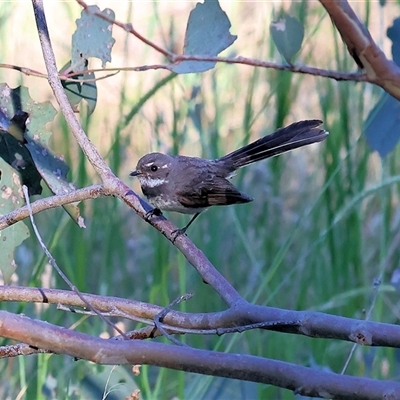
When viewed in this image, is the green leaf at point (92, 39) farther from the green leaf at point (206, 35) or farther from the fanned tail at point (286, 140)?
the fanned tail at point (286, 140)

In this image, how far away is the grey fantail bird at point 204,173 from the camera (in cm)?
300

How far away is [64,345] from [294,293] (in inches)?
121

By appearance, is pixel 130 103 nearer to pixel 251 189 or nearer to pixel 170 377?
pixel 251 189

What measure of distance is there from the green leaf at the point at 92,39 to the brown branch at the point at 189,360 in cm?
123

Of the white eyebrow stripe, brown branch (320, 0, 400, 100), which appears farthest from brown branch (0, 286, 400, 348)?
the white eyebrow stripe

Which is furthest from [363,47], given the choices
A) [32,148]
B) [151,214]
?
[32,148]

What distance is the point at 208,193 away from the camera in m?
3.27

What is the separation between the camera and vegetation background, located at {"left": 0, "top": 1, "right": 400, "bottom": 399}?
10.2 feet

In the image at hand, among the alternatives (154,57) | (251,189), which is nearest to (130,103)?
(251,189)

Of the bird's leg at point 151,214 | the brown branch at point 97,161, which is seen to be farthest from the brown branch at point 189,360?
the bird's leg at point 151,214

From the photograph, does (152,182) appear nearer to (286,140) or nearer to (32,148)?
(286,140)

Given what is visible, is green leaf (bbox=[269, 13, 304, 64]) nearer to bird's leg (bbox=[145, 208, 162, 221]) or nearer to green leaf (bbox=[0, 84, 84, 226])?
bird's leg (bbox=[145, 208, 162, 221])

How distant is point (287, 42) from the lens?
1565 mm

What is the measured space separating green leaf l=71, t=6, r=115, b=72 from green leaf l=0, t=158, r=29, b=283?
0.39 metres
